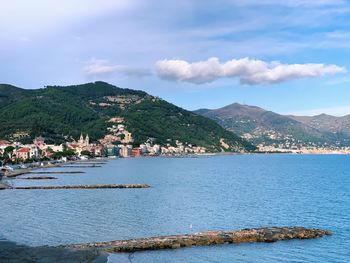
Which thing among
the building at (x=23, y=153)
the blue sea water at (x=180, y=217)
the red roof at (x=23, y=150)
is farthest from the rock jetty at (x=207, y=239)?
the red roof at (x=23, y=150)

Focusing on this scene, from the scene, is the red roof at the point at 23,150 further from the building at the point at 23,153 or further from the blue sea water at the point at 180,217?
the blue sea water at the point at 180,217

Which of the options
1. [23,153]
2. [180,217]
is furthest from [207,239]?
[23,153]

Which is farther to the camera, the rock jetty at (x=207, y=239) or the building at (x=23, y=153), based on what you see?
the building at (x=23, y=153)

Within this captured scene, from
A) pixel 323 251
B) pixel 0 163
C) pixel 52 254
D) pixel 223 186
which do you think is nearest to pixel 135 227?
pixel 52 254

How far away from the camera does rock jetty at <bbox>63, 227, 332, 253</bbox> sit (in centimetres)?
3982

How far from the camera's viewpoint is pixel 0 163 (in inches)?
5906

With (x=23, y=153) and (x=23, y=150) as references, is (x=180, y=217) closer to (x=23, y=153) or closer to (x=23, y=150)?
(x=23, y=153)

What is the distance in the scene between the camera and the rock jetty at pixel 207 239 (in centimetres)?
3982

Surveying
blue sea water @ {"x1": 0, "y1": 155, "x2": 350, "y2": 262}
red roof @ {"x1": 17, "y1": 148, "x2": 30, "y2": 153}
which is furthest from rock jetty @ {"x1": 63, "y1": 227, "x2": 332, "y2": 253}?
red roof @ {"x1": 17, "y1": 148, "x2": 30, "y2": 153}

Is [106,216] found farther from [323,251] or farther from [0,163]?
[0,163]

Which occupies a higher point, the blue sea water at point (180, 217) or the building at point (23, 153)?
the building at point (23, 153)

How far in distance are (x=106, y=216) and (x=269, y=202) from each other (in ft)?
90.8

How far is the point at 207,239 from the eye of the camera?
42.5 m

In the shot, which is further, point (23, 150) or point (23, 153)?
point (23, 150)
